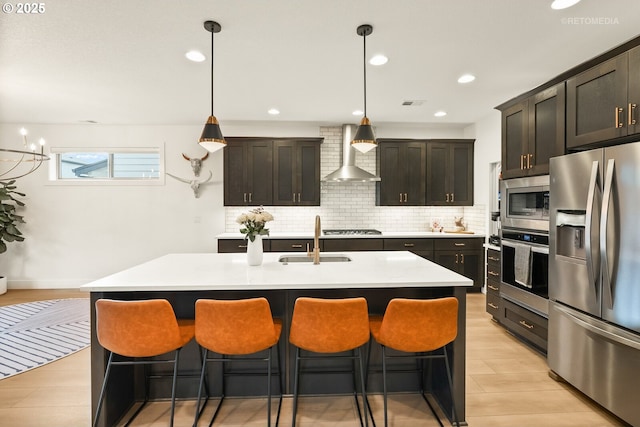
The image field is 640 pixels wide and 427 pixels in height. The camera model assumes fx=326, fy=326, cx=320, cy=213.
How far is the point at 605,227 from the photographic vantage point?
2.06 m

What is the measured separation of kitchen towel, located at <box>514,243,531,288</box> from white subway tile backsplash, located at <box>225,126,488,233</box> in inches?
88.0

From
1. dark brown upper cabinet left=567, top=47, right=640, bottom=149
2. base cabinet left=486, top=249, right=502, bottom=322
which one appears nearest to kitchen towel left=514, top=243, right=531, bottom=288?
base cabinet left=486, top=249, right=502, bottom=322

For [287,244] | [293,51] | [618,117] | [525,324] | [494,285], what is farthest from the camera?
[287,244]

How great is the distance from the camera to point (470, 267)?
5.05 metres

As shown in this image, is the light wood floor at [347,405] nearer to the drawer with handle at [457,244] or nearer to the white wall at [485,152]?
the drawer with handle at [457,244]

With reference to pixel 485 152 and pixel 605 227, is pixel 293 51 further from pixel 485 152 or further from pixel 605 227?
pixel 485 152

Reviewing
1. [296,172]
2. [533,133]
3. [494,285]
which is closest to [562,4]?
[533,133]

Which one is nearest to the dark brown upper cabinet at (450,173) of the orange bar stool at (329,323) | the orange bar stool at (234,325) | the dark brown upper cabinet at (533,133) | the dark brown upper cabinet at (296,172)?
the dark brown upper cabinet at (533,133)

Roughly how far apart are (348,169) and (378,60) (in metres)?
2.12

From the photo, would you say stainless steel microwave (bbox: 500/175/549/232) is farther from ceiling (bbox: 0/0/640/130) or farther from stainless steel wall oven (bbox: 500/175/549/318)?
ceiling (bbox: 0/0/640/130)

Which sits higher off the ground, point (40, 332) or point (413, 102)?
point (413, 102)

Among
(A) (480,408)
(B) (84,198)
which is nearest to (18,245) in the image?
(B) (84,198)

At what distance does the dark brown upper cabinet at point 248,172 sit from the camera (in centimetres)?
514

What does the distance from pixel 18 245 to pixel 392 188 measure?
20.3ft
